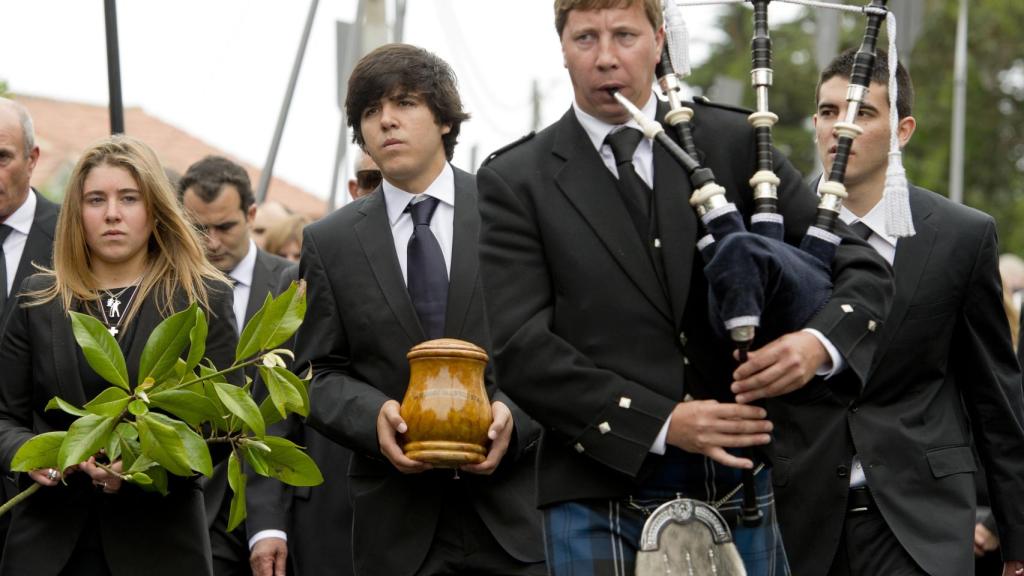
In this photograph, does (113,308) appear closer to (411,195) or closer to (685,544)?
(411,195)

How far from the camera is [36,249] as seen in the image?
7.58m

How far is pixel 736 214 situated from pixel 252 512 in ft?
12.2

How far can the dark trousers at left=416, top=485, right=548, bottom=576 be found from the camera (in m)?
6.34

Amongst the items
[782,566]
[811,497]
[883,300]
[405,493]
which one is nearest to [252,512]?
[405,493]

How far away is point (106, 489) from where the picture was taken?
5949 mm

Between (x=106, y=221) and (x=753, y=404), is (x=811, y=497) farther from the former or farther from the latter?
(x=106, y=221)

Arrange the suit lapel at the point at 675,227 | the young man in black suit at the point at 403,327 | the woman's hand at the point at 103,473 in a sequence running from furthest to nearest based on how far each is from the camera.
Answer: the young man in black suit at the point at 403,327 < the woman's hand at the point at 103,473 < the suit lapel at the point at 675,227

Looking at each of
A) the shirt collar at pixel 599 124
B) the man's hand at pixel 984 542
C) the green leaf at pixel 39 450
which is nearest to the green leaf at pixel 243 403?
the green leaf at pixel 39 450

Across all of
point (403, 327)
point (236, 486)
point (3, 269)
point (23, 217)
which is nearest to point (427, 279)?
point (403, 327)

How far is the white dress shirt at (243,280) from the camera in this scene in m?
9.16

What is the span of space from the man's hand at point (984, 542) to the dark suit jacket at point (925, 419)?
3.02 feet

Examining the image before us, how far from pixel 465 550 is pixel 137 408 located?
5.01ft

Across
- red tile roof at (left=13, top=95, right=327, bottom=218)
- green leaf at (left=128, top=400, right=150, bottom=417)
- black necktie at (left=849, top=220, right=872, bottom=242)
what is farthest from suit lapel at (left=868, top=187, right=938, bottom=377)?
red tile roof at (left=13, top=95, right=327, bottom=218)

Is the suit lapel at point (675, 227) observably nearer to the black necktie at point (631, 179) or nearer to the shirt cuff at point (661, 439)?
the black necktie at point (631, 179)
